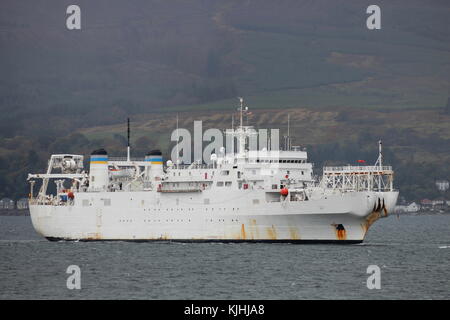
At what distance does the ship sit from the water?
98 centimetres

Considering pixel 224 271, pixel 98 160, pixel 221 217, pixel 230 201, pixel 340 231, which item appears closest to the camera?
pixel 224 271

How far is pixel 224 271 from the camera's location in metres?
45.6

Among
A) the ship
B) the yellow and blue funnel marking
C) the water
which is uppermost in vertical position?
the yellow and blue funnel marking

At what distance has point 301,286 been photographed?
41125 millimetres

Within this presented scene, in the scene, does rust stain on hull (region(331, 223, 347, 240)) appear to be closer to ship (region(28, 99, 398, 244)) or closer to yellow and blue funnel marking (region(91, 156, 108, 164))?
ship (region(28, 99, 398, 244))

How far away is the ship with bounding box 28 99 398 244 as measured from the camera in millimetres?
54406

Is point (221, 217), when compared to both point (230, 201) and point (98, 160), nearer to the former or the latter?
point (230, 201)

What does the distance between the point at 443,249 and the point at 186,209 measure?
56.9ft

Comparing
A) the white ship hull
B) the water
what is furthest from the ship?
the water

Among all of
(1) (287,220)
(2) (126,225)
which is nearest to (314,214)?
(1) (287,220)

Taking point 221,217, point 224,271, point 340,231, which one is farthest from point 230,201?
point 224,271

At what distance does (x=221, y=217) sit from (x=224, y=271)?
36.2 ft

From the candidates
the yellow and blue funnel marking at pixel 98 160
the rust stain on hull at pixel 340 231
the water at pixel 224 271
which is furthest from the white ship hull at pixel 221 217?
the yellow and blue funnel marking at pixel 98 160

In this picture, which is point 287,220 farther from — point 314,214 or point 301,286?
point 301,286
